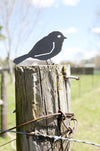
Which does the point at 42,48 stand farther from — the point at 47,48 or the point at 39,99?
the point at 39,99

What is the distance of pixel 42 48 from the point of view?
1237mm

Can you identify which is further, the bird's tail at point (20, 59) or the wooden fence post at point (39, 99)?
the bird's tail at point (20, 59)

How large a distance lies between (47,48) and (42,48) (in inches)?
1.5

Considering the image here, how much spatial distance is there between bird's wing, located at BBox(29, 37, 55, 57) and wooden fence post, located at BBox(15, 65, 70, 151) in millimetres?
198

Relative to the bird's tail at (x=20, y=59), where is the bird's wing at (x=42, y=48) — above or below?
above

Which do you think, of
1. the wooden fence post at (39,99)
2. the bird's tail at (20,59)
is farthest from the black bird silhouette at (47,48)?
the wooden fence post at (39,99)

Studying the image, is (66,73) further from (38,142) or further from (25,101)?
(38,142)

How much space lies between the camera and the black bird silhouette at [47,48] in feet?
3.99

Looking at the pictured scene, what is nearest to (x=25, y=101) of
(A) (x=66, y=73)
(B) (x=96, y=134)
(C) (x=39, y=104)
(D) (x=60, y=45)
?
(C) (x=39, y=104)

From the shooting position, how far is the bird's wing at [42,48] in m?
1.23

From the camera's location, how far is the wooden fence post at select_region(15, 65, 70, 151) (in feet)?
3.43

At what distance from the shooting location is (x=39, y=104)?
3.48 ft

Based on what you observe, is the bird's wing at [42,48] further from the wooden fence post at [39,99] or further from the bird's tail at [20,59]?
the wooden fence post at [39,99]

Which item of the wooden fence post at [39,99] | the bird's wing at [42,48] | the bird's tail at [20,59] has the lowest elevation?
the wooden fence post at [39,99]
